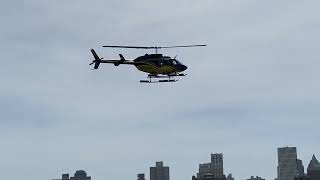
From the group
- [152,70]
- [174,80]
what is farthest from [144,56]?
[174,80]

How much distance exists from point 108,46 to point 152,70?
1760cm

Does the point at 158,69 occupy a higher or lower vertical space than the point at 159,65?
lower

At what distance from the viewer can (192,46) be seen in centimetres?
11431

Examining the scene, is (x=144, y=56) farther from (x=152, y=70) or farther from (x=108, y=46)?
(x=108, y=46)

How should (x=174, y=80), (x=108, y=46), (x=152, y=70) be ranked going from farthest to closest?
(x=152, y=70), (x=174, y=80), (x=108, y=46)

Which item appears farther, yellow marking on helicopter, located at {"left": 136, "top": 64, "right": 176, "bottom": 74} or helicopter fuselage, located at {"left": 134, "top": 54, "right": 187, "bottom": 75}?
helicopter fuselage, located at {"left": 134, "top": 54, "right": 187, "bottom": 75}

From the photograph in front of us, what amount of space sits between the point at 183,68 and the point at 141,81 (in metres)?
15.7

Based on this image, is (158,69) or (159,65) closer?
(158,69)

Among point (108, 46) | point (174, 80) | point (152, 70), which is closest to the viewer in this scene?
point (108, 46)

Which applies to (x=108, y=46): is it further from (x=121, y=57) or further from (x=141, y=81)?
(x=121, y=57)

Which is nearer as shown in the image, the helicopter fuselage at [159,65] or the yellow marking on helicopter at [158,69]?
the yellow marking on helicopter at [158,69]

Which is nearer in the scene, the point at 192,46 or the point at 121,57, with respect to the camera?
the point at 192,46

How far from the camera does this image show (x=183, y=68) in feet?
426

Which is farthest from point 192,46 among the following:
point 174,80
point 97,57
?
point 97,57
